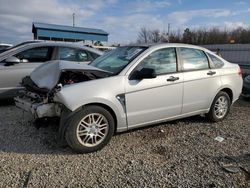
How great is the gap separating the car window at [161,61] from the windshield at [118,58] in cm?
20

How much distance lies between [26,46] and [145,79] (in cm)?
372

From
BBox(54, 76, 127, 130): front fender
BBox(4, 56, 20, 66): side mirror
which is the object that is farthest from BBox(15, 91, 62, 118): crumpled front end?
BBox(4, 56, 20, 66): side mirror

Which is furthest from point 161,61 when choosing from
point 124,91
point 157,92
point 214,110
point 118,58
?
point 214,110

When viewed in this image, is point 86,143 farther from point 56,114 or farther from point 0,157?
point 0,157

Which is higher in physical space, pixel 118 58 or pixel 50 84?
pixel 118 58

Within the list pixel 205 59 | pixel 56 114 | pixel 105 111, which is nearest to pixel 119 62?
pixel 105 111

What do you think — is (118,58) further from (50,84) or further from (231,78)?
(231,78)

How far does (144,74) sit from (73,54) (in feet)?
11.5

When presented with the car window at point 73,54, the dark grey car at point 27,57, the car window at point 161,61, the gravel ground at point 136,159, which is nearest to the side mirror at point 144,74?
the car window at point 161,61

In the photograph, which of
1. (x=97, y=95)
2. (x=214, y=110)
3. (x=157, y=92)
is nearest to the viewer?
(x=97, y=95)

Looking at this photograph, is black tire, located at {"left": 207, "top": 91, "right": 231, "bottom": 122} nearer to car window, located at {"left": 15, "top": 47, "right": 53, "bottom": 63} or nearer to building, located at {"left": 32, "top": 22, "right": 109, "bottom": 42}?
car window, located at {"left": 15, "top": 47, "right": 53, "bottom": 63}

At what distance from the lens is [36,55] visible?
285 inches

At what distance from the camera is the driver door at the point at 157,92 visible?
4578mm

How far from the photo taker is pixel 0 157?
4.05 metres
